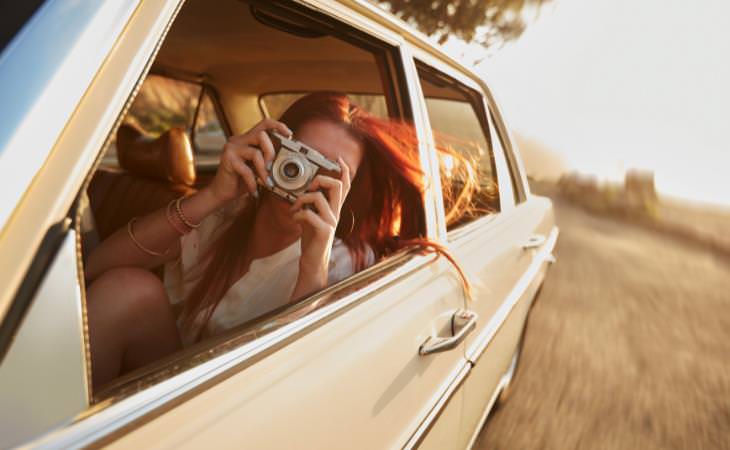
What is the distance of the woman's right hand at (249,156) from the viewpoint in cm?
130

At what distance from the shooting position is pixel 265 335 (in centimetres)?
105

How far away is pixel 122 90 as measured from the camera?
2.60 feet

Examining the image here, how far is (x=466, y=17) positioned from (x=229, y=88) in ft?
28.3

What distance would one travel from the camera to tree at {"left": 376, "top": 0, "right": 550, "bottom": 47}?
10.4 meters

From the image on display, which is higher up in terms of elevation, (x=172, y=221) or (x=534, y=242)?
(x=172, y=221)

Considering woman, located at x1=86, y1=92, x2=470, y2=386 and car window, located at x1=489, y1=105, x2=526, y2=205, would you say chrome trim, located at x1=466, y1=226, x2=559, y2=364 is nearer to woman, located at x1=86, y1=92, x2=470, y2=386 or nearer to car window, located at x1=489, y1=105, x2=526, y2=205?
car window, located at x1=489, y1=105, x2=526, y2=205

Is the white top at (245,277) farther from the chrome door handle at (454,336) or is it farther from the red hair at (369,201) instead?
the chrome door handle at (454,336)

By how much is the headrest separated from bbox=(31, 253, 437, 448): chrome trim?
1643mm

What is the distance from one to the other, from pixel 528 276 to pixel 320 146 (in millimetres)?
1579

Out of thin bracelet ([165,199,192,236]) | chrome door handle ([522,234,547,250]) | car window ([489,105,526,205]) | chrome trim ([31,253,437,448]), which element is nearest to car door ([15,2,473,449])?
chrome trim ([31,253,437,448])

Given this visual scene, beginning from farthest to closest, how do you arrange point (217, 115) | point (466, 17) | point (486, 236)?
point (466, 17)
point (217, 115)
point (486, 236)

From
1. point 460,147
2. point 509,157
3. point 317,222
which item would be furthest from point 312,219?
point 509,157

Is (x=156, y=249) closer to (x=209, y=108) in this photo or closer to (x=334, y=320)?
(x=334, y=320)

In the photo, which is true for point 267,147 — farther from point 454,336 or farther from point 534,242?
point 534,242
